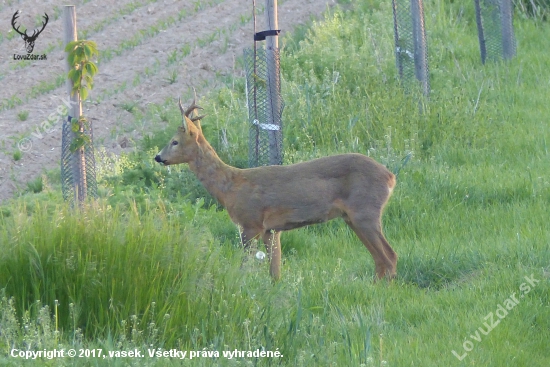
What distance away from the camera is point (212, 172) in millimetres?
8359

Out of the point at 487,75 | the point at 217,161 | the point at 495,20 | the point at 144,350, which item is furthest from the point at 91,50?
the point at 495,20

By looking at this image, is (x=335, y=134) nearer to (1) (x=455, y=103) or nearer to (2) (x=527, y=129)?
(1) (x=455, y=103)

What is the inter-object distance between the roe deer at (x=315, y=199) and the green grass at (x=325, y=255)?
0.26 m

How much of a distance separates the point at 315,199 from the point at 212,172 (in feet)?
3.87

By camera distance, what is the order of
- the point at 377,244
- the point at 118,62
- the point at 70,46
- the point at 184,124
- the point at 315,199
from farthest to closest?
the point at 118,62
the point at 184,124
the point at 315,199
the point at 377,244
the point at 70,46

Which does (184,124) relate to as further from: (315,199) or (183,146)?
(315,199)

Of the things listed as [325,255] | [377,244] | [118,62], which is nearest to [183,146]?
[325,255]

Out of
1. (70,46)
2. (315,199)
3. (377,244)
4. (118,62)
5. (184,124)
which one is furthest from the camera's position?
(118,62)

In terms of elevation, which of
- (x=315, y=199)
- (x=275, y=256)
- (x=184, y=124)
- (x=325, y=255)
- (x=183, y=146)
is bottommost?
(x=325, y=255)

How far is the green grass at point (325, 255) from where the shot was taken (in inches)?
216

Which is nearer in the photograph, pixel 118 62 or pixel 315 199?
pixel 315 199

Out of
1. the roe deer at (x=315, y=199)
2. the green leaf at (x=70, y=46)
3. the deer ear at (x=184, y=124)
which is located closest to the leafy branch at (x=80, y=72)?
the green leaf at (x=70, y=46)

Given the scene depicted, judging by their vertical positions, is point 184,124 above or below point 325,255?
above

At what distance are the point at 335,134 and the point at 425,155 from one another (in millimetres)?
1136
